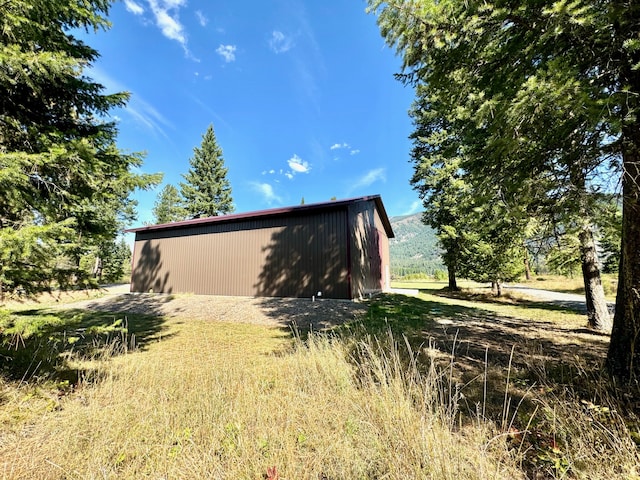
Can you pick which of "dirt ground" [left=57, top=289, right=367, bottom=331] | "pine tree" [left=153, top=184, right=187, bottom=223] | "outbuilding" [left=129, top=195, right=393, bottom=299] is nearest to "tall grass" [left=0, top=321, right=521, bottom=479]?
"dirt ground" [left=57, top=289, right=367, bottom=331]

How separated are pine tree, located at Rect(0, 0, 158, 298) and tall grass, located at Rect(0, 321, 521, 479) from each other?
1581mm

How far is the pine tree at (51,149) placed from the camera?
2748mm

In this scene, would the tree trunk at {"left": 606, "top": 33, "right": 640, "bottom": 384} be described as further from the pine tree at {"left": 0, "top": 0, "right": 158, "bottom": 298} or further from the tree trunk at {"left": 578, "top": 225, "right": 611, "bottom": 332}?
the pine tree at {"left": 0, "top": 0, "right": 158, "bottom": 298}

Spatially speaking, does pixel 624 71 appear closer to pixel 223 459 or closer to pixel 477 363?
pixel 477 363

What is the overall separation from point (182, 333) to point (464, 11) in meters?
8.17

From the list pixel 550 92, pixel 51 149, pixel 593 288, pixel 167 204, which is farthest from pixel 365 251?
pixel 167 204

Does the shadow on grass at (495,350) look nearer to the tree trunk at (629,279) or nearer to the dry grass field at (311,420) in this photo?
the dry grass field at (311,420)

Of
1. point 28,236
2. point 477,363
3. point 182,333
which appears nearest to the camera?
point 28,236

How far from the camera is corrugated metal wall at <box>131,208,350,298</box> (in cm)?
1107

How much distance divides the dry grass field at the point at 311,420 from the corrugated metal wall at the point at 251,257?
6.90 m

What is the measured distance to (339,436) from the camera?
211cm

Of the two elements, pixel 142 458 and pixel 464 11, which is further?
pixel 464 11

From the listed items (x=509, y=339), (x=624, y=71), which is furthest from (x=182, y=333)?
(x=624, y=71)

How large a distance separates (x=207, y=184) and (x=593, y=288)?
31.9 metres
